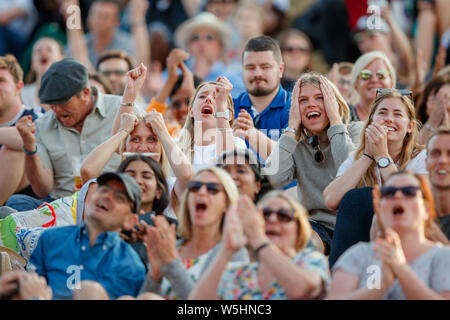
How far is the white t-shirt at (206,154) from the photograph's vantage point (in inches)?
228

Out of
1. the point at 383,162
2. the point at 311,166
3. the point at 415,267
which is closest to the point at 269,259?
the point at 415,267

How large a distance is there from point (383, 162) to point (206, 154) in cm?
131

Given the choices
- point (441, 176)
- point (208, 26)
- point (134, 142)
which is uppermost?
point (208, 26)

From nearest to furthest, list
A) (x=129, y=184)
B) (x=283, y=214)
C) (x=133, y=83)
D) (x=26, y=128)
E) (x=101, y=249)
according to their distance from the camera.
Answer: (x=283, y=214)
(x=101, y=249)
(x=129, y=184)
(x=26, y=128)
(x=133, y=83)

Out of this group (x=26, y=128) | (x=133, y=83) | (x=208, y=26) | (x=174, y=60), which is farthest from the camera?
(x=208, y=26)

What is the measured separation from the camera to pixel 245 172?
502cm

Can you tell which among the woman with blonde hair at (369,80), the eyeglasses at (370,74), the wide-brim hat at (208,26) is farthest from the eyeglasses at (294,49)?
the eyeglasses at (370,74)

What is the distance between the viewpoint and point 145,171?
Answer: 520 centimetres

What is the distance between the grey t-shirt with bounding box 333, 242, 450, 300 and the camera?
13.5 feet

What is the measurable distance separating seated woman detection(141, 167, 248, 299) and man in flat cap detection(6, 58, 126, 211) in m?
1.96

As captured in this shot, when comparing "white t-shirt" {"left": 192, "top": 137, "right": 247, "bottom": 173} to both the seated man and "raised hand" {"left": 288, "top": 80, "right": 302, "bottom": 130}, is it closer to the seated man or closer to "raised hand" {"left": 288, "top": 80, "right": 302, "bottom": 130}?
"raised hand" {"left": 288, "top": 80, "right": 302, "bottom": 130}

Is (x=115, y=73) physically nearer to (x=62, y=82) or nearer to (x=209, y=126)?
(x=62, y=82)

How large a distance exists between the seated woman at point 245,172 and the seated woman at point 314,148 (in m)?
0.41
